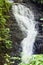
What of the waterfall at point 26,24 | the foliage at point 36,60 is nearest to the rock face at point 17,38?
the waterfall at point 26,24

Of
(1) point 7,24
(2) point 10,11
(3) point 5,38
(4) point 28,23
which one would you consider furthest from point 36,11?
(3) point 5,38

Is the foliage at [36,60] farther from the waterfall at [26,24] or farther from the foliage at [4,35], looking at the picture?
the waterfall at [26,24]

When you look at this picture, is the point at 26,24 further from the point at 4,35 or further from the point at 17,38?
the point at 4,35

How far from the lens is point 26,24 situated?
443cm

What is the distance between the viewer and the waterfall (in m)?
4.13

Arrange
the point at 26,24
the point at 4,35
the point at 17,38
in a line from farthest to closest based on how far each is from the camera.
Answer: the point at 26,24, the point at 17,38, the point at 4,35

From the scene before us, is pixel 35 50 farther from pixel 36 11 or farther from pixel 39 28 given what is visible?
pixel 36 11

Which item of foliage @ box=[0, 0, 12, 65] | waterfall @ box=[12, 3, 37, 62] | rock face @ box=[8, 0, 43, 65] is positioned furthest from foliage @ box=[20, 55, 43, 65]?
waterfall @ box=[12, 3, 37, 62]

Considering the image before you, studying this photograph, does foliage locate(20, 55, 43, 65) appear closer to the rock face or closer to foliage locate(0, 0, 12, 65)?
foliage locate(0, 0, 12, 65)

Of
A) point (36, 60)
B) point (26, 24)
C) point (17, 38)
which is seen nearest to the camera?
point (36, 60)

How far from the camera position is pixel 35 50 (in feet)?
13.6

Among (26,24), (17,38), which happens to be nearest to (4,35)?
(17,38)

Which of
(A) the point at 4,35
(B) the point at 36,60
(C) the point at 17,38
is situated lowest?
(C) the point at 17,38

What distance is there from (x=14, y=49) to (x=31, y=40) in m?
0.66
